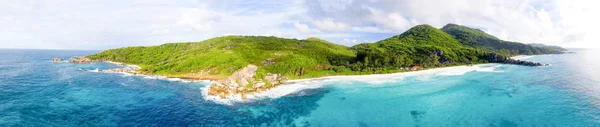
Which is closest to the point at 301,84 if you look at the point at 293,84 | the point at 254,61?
the point at 293,84

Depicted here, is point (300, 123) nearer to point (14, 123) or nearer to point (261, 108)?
point (261, 108)

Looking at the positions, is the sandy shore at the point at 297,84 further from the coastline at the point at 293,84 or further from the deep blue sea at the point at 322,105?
the deep blue sea at the point at 322,105

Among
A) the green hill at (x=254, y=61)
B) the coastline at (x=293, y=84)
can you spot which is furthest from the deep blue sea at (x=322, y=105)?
the green hill at (x=254, y=61)

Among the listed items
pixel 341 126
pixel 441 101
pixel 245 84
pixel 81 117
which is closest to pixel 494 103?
pixel 441 101

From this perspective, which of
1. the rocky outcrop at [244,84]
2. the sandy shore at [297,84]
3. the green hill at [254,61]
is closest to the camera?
the sandy shore at [297,84]

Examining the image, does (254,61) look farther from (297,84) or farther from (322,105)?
(322,105)

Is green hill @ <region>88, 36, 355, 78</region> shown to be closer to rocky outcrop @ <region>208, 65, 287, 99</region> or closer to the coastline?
the coastline

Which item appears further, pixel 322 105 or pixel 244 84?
pixel 244 84

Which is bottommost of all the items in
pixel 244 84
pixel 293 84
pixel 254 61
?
pixel 293 84
